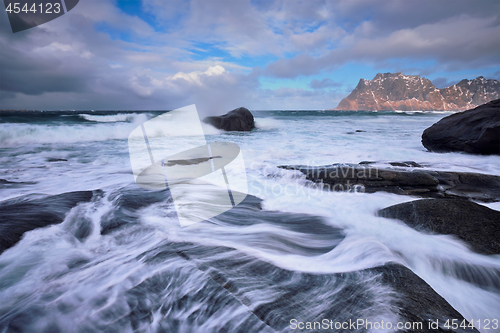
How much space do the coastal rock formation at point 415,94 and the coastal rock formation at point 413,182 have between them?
116 m

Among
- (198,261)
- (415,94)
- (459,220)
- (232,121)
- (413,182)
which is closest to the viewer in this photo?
(198,261)

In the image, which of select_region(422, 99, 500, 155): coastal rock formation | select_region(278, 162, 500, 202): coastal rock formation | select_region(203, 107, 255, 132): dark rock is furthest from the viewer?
select_region(203, 107, 255, 132): dark rock

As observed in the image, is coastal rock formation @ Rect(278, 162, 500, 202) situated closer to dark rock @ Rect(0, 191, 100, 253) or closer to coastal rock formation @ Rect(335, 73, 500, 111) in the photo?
dark rock @ Rect(0, 191, 100, 253)

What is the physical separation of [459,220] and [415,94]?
13260 cm

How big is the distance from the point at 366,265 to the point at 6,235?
319cm

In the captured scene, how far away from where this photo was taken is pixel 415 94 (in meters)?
107

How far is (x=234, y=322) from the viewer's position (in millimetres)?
1311

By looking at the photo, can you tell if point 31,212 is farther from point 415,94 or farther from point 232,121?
point 415,94

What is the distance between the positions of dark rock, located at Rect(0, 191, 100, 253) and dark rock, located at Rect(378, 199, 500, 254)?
152 inches

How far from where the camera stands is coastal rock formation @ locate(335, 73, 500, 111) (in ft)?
320

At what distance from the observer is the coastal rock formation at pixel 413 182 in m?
3.43

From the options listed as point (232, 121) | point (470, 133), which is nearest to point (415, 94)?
point (232, 121)

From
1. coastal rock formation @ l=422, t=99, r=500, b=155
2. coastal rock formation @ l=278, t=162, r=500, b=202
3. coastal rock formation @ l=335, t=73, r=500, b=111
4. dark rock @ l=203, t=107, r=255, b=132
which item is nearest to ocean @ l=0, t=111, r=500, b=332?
coastal rock formation @ l=278, t=162, r=500, b=202

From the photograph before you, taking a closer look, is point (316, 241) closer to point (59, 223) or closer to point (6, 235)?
point (59, 223)
